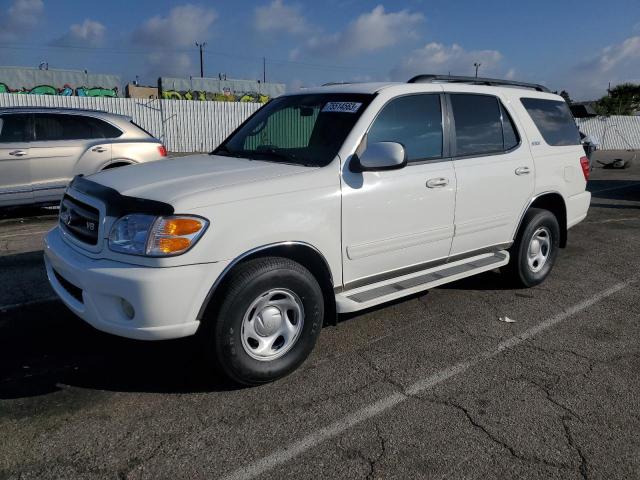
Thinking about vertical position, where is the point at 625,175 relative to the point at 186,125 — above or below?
below

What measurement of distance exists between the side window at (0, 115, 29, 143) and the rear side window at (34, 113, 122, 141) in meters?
0.16

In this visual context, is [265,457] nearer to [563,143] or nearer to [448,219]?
[448,219]

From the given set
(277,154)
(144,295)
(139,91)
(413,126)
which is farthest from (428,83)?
(139,91)

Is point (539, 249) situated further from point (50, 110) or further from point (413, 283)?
point (50, 110)

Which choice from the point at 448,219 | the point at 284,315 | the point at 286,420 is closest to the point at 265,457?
the point at 286,420

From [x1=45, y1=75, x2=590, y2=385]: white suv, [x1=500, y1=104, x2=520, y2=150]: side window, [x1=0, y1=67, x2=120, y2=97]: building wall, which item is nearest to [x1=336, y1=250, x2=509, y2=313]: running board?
[x1=45, y1=75, x2=590, y2=385]: white suv

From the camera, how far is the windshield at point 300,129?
3.77m

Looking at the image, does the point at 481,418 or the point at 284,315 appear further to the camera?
the point at 284,315

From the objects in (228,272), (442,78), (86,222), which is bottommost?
(228,272)

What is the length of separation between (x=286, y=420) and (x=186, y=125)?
2281 centimetres

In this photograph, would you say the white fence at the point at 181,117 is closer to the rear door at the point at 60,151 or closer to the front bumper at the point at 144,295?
the rear door at the point at 60,151

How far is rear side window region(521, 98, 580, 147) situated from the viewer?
5195 mm

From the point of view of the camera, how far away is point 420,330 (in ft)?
13.8

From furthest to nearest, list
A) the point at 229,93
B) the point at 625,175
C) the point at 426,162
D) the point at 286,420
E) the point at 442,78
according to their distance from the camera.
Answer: the point at 229,93 → the point at 625,175 → the point at 442,78 → the point at 426,162 → the point at 286,420
